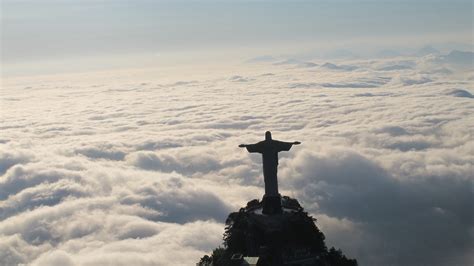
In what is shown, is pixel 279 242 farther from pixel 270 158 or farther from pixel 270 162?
pixel 270 158

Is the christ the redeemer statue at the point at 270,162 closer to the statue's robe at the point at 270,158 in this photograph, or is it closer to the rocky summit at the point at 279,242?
the statue's robe at the point at 270,158

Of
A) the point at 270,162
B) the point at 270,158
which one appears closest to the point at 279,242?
the point at 270,162

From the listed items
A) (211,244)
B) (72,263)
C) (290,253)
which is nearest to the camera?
(290,253)

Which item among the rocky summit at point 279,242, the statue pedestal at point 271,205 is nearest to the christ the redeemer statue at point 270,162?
the statue pedestal at point 271,205

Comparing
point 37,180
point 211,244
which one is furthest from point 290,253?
point 37,180

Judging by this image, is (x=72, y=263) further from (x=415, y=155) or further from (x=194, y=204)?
(x=415, y=155)

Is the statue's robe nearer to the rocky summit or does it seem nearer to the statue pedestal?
the statue pedestal

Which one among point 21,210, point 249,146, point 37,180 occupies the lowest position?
point 249,146
